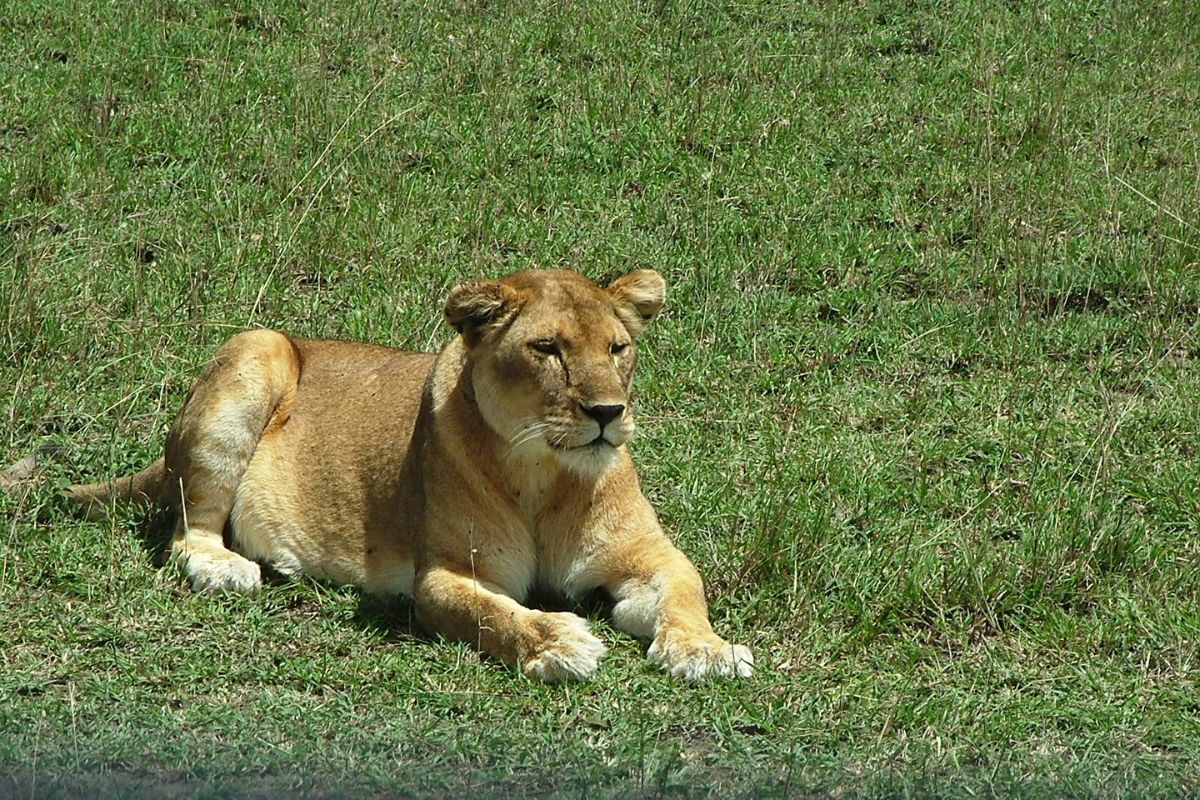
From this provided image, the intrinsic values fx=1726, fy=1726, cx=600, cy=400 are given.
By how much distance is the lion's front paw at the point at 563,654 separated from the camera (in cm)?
545

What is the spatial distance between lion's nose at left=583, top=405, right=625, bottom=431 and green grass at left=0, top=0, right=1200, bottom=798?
0.79 metres

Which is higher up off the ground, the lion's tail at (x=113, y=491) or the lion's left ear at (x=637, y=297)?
the lion's left ear at (x=637, y=297)

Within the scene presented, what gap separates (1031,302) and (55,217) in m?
5.23

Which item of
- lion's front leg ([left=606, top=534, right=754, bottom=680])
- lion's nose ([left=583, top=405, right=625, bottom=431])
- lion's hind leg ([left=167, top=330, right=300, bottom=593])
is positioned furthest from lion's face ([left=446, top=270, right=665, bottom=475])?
lion's hind leg ([left=167, top=330, right=300, bottom=593])

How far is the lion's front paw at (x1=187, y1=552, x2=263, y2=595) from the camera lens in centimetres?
634

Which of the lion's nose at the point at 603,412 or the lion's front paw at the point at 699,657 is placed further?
the lion's nose at the point at 603,412

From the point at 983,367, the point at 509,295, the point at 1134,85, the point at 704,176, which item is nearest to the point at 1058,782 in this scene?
the point at 509,295

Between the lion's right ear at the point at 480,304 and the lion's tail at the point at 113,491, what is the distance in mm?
1677

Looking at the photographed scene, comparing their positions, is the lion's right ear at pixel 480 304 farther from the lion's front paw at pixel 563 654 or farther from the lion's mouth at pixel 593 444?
the lion's front paw at pixel 563 654

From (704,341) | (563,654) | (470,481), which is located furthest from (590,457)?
(704,341)

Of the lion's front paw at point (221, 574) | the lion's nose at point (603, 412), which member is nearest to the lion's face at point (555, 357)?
the lion's nose at point (603, 412)

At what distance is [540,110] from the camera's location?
10.8 m

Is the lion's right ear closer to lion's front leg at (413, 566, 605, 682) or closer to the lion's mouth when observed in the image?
the lion's mouth

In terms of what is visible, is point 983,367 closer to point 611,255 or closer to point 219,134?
point 611,255
